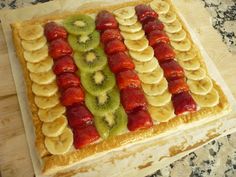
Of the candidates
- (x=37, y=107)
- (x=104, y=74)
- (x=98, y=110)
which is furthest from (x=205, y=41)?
(x=37, y=107)

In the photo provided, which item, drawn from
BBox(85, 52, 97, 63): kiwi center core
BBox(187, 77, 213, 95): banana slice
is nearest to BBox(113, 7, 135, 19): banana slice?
BBox(85, 52, 97, 63): kiwi center core

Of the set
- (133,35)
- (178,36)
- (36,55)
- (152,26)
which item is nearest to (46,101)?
(36,55)

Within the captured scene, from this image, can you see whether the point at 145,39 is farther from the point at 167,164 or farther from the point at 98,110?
the point at 167,164

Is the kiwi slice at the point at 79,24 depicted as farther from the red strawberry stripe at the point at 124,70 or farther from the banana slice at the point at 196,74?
the banana slice at the point at 196,74

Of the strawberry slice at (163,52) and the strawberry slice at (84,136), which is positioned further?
the strawberry slice at (163,52)

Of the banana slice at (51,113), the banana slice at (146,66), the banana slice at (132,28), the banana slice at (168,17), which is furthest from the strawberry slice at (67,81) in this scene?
the banana slice at (168,17)

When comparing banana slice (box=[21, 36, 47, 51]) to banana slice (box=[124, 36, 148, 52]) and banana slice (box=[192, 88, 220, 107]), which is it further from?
banana slice (box=[192, 88, 220, 107])
